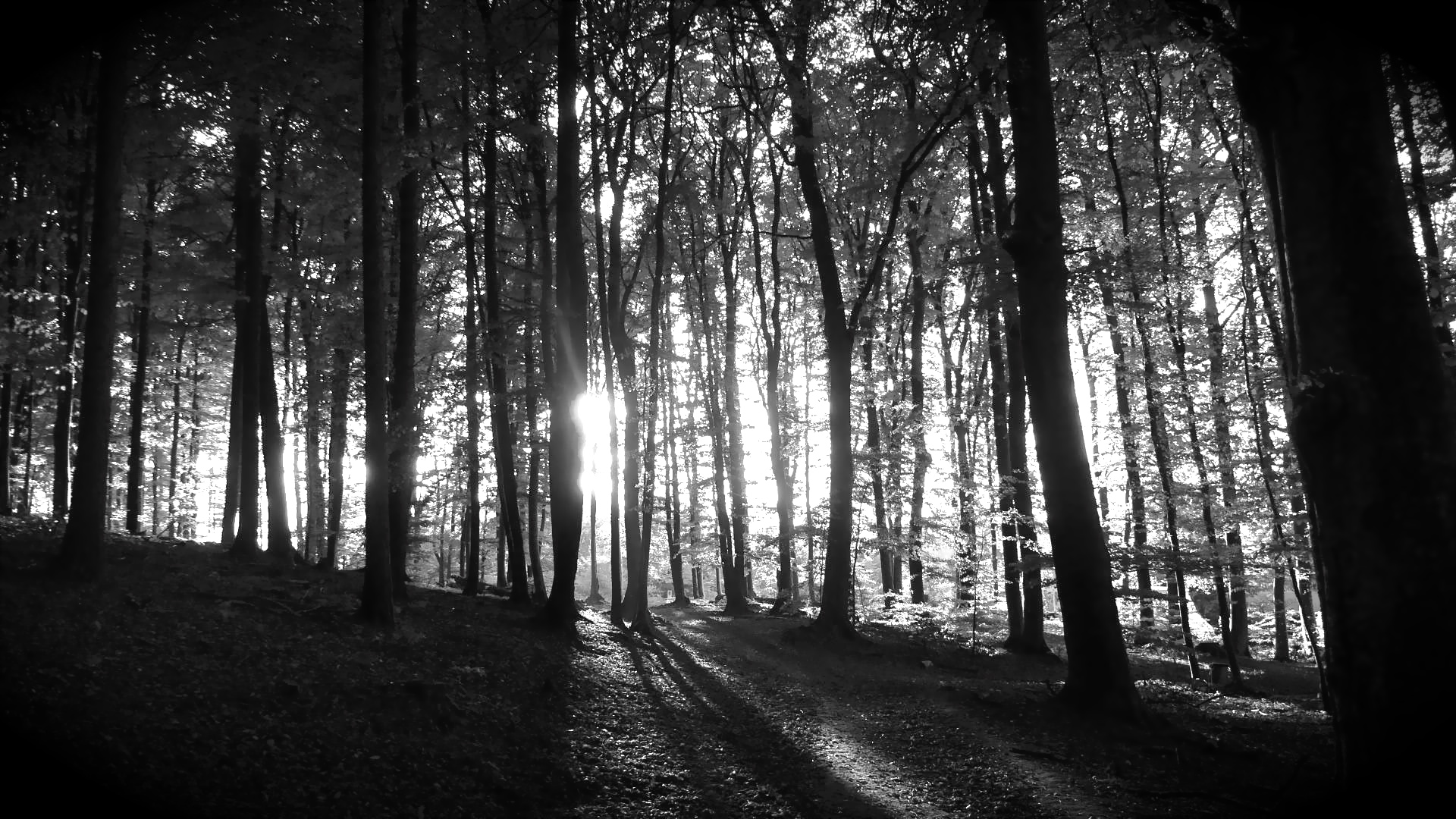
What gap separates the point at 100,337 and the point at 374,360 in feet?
8.90

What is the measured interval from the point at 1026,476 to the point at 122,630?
13.4 metres

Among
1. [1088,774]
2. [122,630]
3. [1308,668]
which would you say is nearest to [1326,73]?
[1088,774]

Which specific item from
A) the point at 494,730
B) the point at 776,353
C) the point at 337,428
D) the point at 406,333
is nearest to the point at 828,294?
the point at 776,353

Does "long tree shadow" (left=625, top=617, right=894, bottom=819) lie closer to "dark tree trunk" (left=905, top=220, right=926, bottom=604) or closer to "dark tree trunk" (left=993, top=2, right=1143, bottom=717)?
"dark tree trunk" (left=993, top=2, right=1143, bottom=717)

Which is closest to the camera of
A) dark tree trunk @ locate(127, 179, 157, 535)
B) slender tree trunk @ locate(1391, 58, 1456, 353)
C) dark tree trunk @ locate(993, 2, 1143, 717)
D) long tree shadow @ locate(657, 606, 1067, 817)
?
long tree shadow @ locate(657, 606, 1067, 817)

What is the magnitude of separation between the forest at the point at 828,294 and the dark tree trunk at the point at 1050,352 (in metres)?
0.04

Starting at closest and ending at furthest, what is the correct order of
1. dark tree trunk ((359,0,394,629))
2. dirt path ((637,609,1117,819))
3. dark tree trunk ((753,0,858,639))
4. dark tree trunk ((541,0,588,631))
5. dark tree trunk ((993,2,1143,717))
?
dirt path ((637,609,1117,819)) → dark tree trunk ((993,2,1143,717)) → dark tree trunk ((359,0,394,629)) → dark tree trunk ((541,0,588,631)) → dark tree trunk ((753,0,858,639))

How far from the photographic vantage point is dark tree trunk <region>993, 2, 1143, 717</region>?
7.01m

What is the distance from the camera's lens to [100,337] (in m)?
7.35

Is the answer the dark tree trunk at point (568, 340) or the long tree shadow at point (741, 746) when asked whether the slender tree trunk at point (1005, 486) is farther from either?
the dark tree trunk at point (568, 340)

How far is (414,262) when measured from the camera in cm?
1188

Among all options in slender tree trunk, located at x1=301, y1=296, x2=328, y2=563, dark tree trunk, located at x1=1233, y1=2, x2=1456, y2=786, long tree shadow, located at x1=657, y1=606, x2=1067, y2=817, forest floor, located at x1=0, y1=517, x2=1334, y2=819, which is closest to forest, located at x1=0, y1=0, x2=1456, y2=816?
dark tree trunk, located at x1=1233, y1=2, x2=1456, y2=786

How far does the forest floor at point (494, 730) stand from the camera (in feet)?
14.1

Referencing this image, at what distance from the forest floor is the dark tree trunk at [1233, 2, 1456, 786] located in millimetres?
1483
